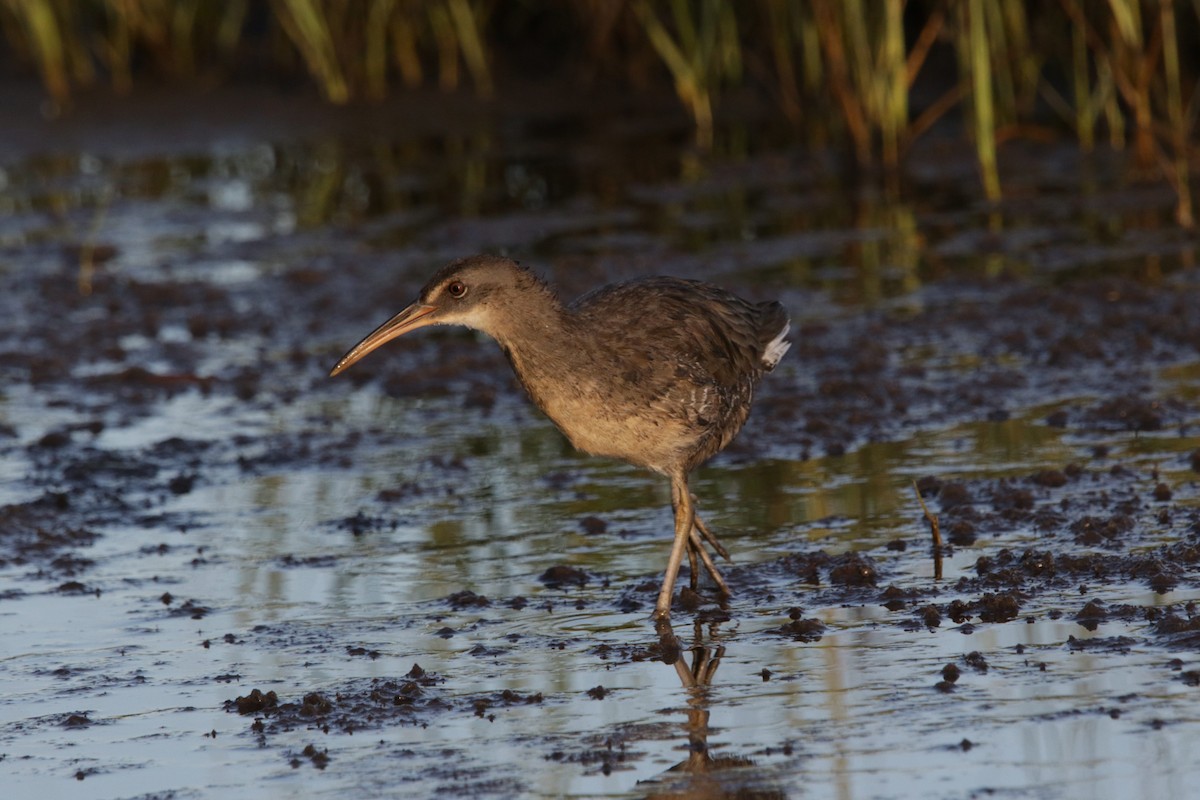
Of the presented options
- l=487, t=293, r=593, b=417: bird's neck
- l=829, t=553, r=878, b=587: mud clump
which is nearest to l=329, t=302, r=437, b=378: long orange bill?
l=487, t=293, r=593, b=417: bird's neck

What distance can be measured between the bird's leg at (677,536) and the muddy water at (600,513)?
0.08m

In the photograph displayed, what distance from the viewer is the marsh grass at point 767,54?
10.7 m

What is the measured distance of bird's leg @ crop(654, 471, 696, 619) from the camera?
5.38 metres

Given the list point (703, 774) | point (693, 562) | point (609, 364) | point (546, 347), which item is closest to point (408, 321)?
point (546, 347)

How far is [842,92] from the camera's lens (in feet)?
37.3

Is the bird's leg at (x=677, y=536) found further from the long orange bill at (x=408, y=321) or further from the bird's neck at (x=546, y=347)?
the long orange bill at (x=408, y=321)

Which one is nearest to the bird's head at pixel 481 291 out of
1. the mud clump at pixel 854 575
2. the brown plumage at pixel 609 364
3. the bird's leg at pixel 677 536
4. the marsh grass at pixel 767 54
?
the brown plumage at pixel 609 364

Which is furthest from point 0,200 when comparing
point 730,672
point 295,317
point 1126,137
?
point 730,672

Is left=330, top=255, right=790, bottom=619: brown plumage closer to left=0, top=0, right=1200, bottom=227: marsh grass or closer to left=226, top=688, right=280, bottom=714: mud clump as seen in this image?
left=226, top=688, right=280, bottom=714: mud clump

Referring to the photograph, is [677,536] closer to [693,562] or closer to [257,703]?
[693,562]

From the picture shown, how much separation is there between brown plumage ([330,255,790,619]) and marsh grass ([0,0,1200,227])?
478 cm

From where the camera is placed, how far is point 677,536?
555cm

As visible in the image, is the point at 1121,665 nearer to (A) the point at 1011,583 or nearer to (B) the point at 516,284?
(A) the point at 1011,583

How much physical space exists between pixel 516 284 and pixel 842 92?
20.5 ft
